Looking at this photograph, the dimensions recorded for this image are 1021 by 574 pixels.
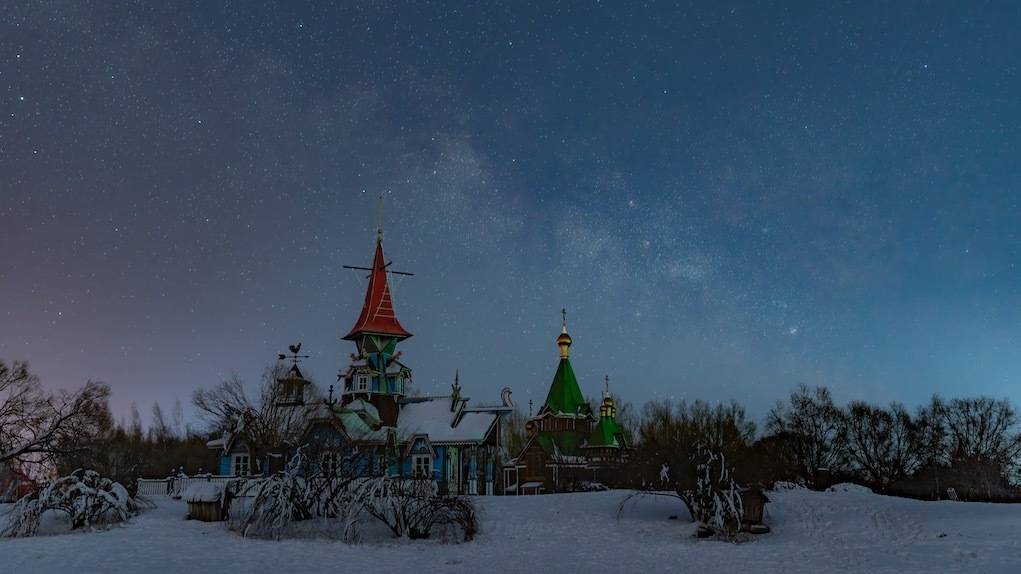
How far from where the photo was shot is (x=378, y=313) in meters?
54.0

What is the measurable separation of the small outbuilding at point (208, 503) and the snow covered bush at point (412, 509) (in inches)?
227

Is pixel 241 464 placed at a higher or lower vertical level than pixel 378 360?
lower

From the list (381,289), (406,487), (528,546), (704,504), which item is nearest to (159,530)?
(406,487)

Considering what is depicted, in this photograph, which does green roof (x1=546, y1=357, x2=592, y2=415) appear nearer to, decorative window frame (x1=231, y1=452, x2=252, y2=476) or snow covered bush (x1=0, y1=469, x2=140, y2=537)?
decorative window frame (x1=231, y1=452, x2=252, y2=476)

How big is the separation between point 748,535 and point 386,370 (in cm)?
3236

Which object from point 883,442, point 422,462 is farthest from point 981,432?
point 422,462

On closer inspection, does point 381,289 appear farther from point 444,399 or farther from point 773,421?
Answer: point 773,421

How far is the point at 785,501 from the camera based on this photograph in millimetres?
29750

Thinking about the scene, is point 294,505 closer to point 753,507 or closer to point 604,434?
point 753,507

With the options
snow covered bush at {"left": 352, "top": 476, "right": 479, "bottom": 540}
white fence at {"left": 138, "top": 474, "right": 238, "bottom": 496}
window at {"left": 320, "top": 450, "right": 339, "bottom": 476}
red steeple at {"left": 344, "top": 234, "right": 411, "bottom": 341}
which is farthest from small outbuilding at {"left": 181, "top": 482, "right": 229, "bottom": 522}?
red steeple at {"left": 344, "top": 234, "right": 411, "bottom": 341}

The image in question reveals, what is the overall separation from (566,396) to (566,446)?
165 inches

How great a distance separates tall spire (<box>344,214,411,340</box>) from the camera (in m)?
53.1

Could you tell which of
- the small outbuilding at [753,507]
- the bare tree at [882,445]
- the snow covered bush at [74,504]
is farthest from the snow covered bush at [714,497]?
the bare tree at [882,445]

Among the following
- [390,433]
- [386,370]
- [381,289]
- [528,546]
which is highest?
[381,289]
